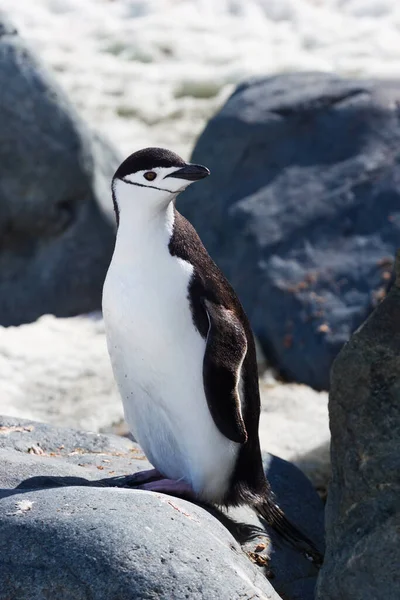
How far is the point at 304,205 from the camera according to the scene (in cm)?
639

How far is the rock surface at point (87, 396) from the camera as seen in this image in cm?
509

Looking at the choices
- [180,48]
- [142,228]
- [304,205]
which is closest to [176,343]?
[142,228]

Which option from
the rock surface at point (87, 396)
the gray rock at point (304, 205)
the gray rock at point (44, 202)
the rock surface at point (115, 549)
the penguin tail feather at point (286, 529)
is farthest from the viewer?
the gray rock at point (44, 202)

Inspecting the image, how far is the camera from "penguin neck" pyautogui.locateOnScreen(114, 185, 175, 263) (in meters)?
3.21

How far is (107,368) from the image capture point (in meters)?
6.04

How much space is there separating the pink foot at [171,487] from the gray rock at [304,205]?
2.54 metres

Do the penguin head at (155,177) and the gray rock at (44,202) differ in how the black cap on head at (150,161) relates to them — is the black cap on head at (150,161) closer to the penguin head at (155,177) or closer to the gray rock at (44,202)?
the penguin head at (155,177)

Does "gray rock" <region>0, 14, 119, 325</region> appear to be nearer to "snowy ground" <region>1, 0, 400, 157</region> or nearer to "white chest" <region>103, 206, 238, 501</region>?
"snowy ground" <region>1, 0, 400, 157</region>

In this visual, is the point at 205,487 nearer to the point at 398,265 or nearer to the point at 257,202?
the point at 398,265

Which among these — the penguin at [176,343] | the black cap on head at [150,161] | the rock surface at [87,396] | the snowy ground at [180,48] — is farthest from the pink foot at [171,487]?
the snowy ground at [180,48]

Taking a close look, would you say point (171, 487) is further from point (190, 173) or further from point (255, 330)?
Result: point (255, 330)

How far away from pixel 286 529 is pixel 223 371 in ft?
1.88

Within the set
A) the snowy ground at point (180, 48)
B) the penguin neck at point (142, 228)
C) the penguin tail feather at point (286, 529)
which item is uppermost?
the penguin neck at point (142, 228)

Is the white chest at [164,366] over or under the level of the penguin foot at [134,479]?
over
